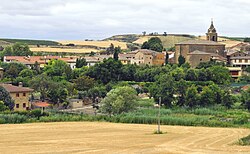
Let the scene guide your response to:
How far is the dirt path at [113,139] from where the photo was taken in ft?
81.4

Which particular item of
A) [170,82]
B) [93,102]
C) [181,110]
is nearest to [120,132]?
[181,110]

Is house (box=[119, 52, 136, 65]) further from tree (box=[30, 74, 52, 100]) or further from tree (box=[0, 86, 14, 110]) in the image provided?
tree (box=[0, 86, 14, 110])

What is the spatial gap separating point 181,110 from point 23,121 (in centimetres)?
1696

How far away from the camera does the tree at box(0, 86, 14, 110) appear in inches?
1846

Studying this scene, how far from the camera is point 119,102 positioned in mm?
47250

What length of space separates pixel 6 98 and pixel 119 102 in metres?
10.2

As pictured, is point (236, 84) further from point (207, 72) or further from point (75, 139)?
point (75, 139)

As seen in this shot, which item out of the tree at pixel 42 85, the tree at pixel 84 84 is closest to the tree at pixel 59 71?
the tree at pixel 84 84

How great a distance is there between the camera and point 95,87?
64812 millimetres

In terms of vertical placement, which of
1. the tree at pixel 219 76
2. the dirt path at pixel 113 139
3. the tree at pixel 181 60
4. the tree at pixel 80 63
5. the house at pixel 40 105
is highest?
the tree at pixel 181 60

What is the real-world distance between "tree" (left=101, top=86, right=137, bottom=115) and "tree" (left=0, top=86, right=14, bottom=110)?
27.5 feet

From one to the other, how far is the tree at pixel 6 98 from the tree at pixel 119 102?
837 cm

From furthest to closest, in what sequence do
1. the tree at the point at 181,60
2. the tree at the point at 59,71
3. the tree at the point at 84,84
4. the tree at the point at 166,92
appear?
1. the tree at the point at 181,60
2. the tree at the point at 59,71
3. the tree at the point at 84,84
4. the tree at the point at 166,92

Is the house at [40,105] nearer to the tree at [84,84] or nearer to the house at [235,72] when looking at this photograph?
the tree at [84,84]
